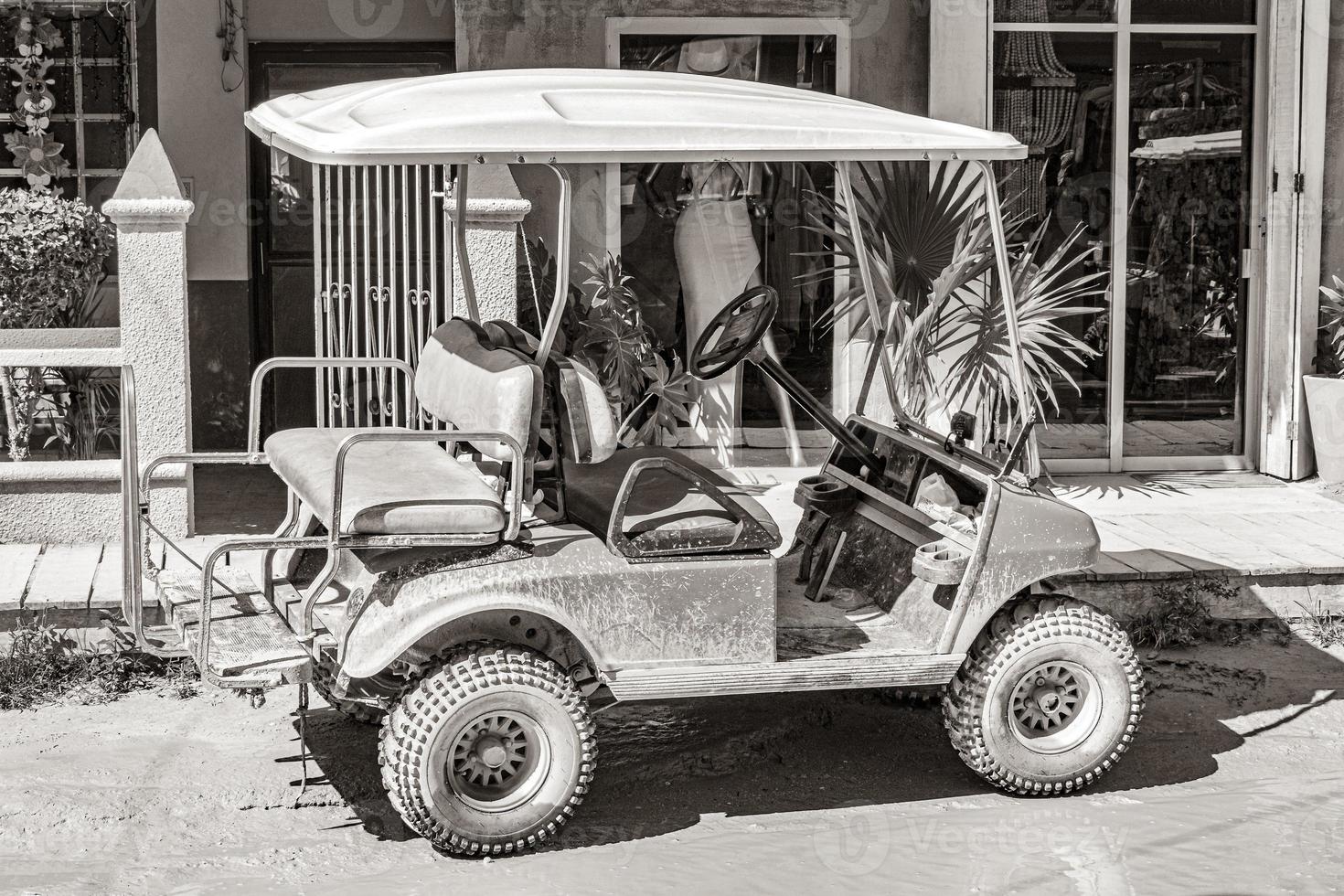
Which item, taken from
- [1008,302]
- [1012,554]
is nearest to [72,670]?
[1012,554]

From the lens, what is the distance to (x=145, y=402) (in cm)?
720

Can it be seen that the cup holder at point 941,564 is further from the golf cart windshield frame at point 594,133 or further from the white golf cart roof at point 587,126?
the white golf cart roof at point 587,126

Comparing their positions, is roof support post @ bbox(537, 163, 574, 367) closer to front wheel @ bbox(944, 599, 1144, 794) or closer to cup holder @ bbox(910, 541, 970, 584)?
cup holder @ bbox(910, 541, 970, 584)

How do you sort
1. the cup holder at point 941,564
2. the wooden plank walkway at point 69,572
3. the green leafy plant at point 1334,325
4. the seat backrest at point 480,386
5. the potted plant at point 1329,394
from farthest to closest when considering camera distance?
the green leafy plant at point 1334,325 → the potted plant at point 1329,394 → the wooden plank walkway at point 69,572 → the cup holder at point 941,564 → the seat backrest at point 480,386

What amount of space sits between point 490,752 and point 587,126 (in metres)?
1.75

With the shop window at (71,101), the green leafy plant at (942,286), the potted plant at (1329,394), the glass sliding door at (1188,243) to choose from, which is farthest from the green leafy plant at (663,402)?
the potted plant at (1329,394)

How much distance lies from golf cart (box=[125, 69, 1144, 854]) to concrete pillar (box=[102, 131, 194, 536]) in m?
2.08

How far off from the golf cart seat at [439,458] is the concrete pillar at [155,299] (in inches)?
76.7

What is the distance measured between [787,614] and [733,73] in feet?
17.0

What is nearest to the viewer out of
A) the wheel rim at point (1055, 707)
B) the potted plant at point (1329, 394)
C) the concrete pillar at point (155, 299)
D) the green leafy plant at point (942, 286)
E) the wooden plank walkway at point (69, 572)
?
the wheel rim at point (1055, 707)

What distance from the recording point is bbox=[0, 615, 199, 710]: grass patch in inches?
233

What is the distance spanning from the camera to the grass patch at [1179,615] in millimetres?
6734

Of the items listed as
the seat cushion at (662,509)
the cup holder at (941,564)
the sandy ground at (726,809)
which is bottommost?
the sandy ground at (726,809)

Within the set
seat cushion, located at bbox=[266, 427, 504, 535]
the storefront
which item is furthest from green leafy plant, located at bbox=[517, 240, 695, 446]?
seat cushion, located at bbox=[266, 427, 504, 535]
